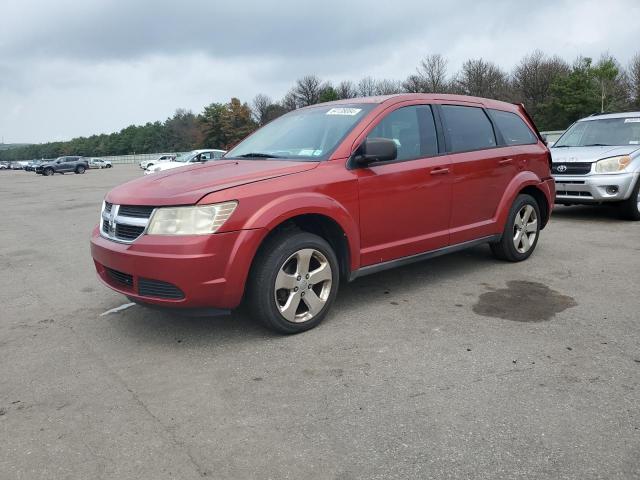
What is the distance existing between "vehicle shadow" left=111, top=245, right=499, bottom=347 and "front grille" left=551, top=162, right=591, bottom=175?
368cm

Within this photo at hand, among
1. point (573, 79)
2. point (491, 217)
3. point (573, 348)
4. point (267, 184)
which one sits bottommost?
point (573, 348)

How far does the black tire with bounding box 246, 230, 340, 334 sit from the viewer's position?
3.73 metres

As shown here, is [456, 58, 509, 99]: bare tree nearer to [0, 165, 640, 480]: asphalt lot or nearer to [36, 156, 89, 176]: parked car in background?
[36, 156, 89, 176]: parked car in background

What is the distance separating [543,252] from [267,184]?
13.6 ft

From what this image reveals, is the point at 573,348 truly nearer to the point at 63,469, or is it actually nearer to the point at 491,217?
the point at 491,217

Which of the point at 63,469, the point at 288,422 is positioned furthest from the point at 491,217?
the point at 63,469

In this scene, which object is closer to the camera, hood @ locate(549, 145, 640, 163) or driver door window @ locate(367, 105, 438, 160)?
driver door window @ locate(367, 105, 438, 160)

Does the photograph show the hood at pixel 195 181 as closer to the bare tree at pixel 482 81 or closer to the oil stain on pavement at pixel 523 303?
the oil stain on pavement at pixel 523 303

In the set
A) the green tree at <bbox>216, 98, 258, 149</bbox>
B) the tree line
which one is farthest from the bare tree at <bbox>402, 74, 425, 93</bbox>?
the green tree at <bbox>216, 98, 258, 149</bbox>

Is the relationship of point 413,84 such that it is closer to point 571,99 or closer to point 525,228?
point 571,99

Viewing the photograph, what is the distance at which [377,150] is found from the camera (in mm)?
4109

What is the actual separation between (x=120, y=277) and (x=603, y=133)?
8645 millimetres

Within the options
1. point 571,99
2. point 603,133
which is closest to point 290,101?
point 571,99

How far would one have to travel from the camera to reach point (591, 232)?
25.5 ft
